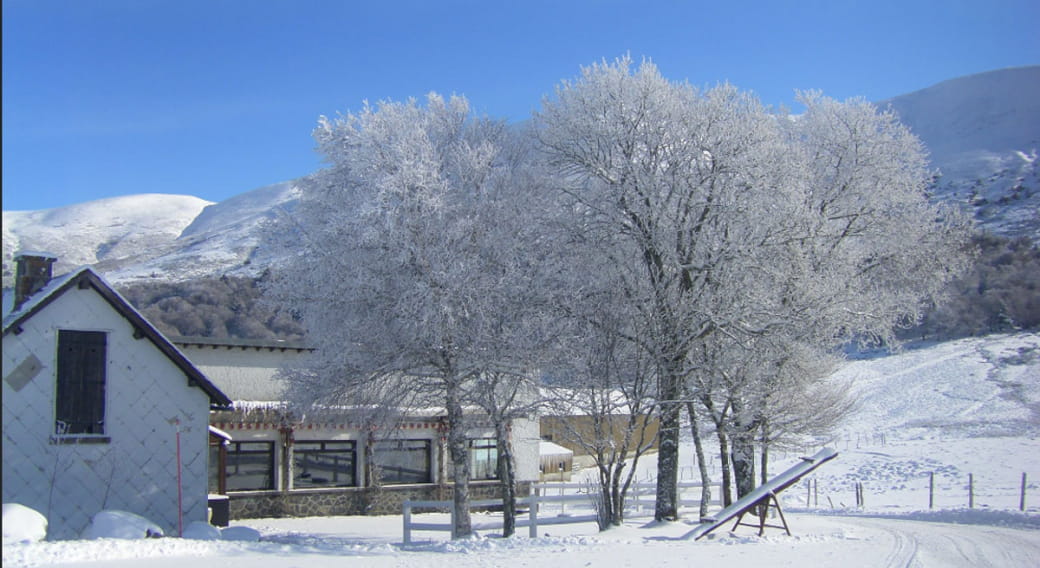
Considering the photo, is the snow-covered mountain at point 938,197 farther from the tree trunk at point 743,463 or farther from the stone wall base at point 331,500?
the tree trunk at point 743,463

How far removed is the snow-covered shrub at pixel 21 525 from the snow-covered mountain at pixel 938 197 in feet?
250

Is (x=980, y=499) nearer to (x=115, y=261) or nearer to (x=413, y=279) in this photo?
(x=413, y=279)

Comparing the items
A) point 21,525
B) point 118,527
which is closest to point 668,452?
point 118,527

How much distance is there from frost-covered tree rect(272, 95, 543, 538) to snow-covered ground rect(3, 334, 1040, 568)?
3.50 m

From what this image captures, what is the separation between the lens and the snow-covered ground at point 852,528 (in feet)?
38.4

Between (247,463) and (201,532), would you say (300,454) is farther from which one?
(201,532)

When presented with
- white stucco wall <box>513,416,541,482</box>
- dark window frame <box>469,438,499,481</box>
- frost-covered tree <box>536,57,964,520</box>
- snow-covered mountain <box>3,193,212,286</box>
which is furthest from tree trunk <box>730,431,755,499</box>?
snow-covered mountain <box>3,193,212,286</box>

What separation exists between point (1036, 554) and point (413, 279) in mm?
12352

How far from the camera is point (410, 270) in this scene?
56.4 ft

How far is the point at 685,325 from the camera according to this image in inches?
723

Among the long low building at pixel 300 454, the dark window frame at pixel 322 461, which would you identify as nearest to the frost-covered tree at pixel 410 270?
the long low building at pixel 300 454

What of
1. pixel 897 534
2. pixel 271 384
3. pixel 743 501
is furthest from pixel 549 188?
pixel 271 384

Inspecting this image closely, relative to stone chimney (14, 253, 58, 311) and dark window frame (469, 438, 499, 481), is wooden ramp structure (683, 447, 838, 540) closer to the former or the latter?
stone chimney (14, 253, 58, 311)

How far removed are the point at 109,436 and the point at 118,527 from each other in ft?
13.7
